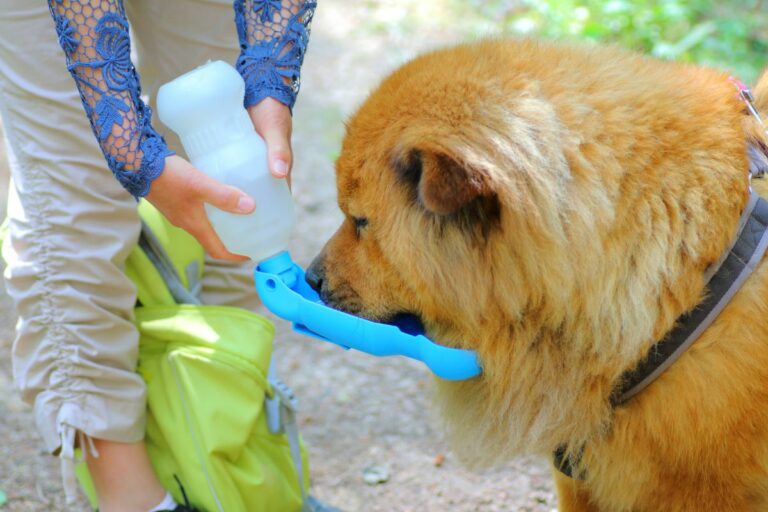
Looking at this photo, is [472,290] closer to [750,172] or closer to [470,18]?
[750,172]

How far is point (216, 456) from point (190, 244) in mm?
856

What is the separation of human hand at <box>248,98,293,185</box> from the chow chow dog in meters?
0.24

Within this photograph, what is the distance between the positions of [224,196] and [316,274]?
0.39m

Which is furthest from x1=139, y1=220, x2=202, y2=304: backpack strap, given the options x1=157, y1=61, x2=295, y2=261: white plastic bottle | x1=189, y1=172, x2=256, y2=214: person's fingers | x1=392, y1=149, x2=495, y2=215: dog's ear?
x1=392, y1=149, x2=495, y2=215: dog's ear

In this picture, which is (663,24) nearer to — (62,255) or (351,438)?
(351,438)

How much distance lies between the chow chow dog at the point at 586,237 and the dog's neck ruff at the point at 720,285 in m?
0.02

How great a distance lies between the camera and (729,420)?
7.03 ft

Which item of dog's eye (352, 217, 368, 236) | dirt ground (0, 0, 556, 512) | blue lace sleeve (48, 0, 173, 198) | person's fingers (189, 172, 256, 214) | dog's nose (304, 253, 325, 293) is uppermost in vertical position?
blue lace sleeve (48, 0, 173, 198)

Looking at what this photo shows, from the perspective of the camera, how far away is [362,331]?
7.67 feet

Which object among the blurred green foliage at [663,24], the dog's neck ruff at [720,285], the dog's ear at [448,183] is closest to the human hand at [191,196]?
the dog's ear at [448,183]

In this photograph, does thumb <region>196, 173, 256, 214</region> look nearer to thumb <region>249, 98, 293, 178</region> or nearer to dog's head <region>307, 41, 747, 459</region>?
thumb <region>249, 98, 293, 178</region>

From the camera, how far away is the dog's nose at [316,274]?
2527mm

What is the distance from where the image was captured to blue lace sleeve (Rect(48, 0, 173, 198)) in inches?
92.0

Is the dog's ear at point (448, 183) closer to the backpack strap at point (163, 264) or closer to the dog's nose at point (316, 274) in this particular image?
the dog's nose at point (316, 274)
